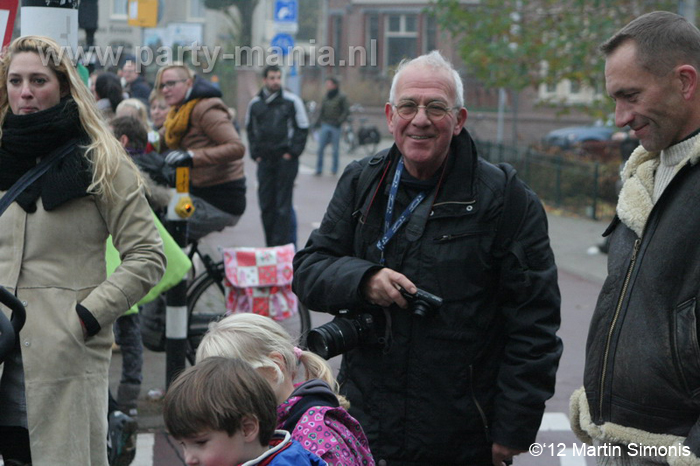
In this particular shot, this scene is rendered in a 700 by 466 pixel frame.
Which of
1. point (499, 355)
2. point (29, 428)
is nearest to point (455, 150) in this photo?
point (499, 355)

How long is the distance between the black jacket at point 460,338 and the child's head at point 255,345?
0.39 meters

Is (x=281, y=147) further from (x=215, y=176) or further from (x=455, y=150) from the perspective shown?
(x=455, y=150)

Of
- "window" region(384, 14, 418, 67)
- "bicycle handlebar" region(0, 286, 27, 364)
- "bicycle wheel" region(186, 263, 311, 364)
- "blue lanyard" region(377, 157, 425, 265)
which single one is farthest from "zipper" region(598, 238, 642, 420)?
"window" region(384, 14, 418, 67)

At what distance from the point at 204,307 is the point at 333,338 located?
4.18m

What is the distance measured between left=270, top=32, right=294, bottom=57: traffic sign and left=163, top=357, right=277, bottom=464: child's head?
1667 centimetres

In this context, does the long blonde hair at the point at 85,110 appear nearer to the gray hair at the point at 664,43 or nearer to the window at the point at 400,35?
the gray hair at the point at 664,43

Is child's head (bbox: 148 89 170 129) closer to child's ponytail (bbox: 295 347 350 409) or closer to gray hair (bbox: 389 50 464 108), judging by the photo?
gray hair (bbox: 389 50 464 108)

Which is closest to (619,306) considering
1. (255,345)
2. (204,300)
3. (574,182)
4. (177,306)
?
(255,345)

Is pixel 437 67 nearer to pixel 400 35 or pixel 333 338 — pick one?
pixel 333 338

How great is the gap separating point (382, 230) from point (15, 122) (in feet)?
4.60

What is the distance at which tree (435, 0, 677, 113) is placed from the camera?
15.8 m

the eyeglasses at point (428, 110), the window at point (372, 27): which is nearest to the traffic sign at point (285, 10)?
the eyeglasses at point (428, 110)

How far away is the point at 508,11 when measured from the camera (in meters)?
16.8

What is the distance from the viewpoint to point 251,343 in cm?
268
